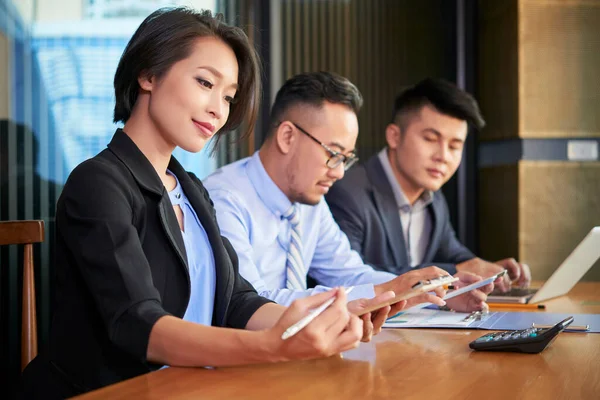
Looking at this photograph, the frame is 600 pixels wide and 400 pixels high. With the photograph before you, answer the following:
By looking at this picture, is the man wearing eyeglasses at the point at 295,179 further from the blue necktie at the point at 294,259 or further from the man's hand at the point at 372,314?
the man's hand at the point at 372,314

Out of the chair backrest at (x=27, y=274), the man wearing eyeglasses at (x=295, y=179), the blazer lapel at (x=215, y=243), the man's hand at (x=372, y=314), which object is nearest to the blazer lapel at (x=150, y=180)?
the blazer lapel at (x=215, y=243)

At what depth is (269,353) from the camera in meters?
1.01

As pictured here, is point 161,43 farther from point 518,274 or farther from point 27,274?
point 518,274

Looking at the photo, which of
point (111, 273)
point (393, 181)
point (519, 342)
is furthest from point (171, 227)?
point (393, 181)

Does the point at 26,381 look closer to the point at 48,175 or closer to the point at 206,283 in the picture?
the point at 206,283

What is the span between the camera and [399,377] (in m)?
1.07

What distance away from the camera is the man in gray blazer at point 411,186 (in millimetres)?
2801

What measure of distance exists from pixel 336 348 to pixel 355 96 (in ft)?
4.62

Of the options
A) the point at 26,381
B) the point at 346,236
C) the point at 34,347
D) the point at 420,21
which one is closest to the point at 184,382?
the point at 26,381

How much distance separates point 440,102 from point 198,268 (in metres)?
1.73

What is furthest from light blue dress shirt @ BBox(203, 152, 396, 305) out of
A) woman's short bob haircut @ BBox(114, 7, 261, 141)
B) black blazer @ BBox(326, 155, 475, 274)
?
woman's short bob haircut @ BBox(114, 7, 261, 141)

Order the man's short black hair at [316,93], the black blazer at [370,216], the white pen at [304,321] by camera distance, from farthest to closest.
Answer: the black blazer at [370,216] < the man's short black hair at [316,93] < the white pen at [304,321]

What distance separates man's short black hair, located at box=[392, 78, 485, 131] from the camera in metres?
2.93

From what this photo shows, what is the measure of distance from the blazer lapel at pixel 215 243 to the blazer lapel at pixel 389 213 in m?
1.36
